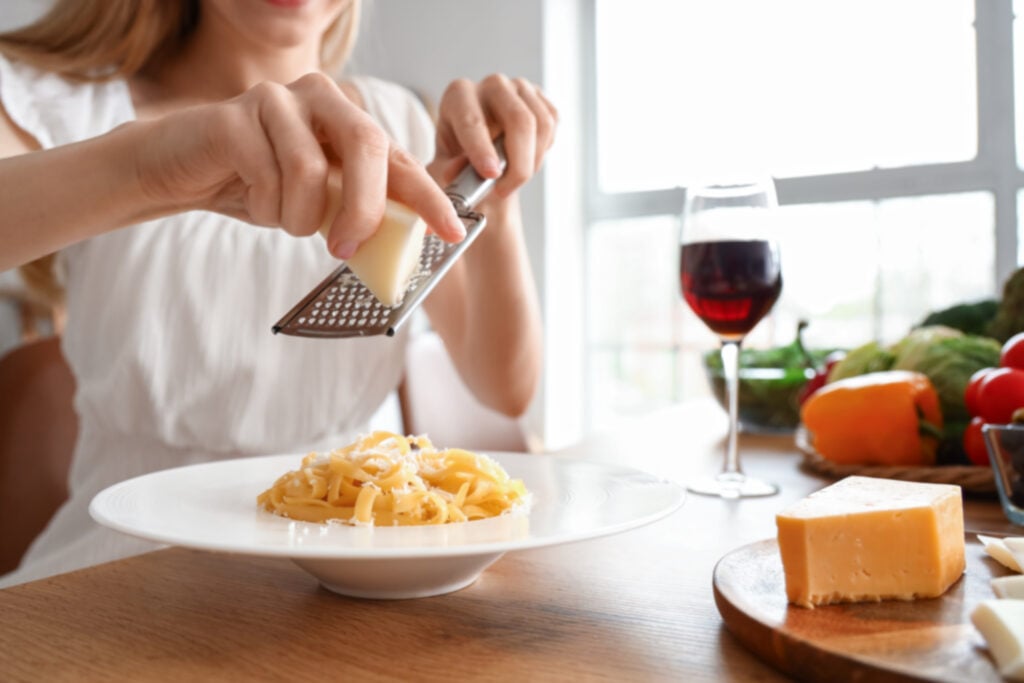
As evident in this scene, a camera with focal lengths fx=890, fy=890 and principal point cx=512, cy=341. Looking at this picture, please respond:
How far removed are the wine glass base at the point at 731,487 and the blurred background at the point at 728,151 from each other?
2.21 meters

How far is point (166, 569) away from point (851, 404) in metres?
0.77

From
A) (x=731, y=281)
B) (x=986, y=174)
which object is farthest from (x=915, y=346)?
(x=986, y=174)

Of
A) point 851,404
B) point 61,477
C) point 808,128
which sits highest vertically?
point 808,128

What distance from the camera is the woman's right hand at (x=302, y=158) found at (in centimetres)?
60

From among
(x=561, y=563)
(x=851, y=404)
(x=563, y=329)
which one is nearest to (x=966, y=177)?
(x=563, y=329)

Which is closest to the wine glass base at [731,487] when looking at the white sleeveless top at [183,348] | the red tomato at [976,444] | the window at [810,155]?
the red tomato at [976,444]

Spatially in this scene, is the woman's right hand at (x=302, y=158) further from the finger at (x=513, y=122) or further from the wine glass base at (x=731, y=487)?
the wine glass base at (x=731, y=487)

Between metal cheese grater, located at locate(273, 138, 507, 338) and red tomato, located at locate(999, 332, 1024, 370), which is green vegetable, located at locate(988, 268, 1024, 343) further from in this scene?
metal cheese grater, located at locate(273, 138, 507, 338)

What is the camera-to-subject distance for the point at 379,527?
1.84 ft

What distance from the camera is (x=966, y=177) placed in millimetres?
2986

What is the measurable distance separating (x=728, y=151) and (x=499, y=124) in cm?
273

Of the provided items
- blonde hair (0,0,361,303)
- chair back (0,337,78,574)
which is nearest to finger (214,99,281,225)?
blonde hair (0,0,361,303)

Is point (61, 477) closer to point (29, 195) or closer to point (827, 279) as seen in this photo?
point (29, 195)

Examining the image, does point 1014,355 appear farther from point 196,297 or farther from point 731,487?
point 196,297
